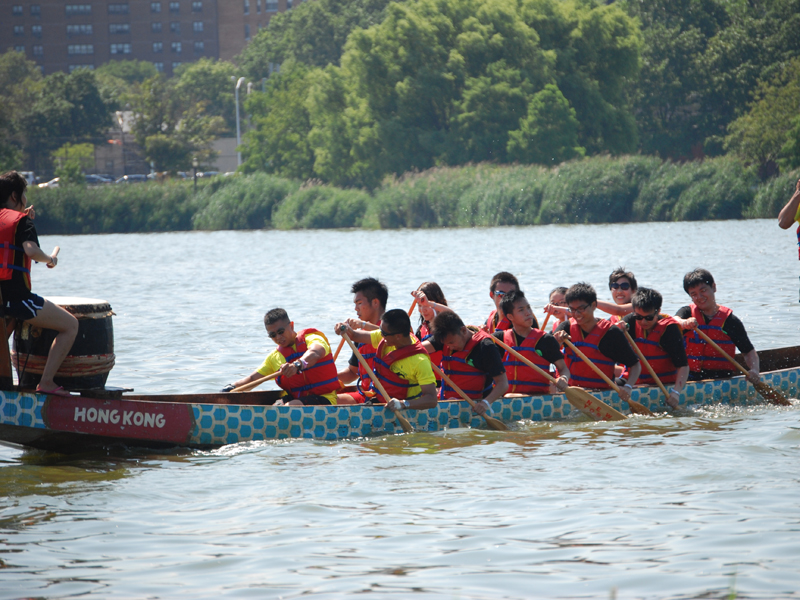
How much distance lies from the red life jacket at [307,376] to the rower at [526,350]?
1.44m

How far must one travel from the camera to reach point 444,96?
157 feet

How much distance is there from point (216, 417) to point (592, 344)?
323cm

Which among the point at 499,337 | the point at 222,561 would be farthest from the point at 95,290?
the point at 222,561

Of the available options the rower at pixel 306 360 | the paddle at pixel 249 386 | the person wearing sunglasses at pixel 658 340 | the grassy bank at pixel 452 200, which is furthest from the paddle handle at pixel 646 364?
the grassy bank at pixel 452 200

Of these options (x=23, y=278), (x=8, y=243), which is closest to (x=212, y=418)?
(x=23, y=278)

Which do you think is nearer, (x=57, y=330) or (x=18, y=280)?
(x=18, y=280)

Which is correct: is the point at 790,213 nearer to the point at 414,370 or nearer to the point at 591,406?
the point at 591,406

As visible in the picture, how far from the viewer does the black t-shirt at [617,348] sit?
28.8 ft

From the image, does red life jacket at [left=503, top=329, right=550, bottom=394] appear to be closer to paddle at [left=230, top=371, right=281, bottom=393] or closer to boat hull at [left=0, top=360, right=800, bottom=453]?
boat hull at [left=0, top=360, right=800, bottom=453]

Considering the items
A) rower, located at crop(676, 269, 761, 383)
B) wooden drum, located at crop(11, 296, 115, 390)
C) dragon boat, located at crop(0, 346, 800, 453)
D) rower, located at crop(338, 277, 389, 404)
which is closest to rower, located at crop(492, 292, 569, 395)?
dragon boat, located at crop(0, 346, 800, 453)

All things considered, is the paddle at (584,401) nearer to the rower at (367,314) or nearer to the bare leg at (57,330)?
the rower at (367,314)

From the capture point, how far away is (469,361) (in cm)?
845

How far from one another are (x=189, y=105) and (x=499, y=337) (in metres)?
69.4

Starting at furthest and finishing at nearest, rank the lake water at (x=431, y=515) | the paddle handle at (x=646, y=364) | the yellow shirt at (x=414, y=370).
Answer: the paddle handle at (x=646, y=364), the yellow shirt at (x=414, y=370), the lake water at (x=431, y=515)
